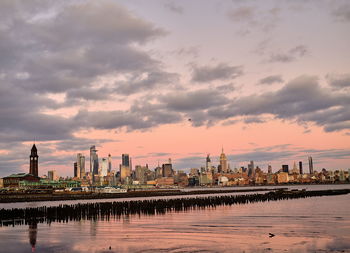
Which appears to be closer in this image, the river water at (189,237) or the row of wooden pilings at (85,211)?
the river water at (189,237)

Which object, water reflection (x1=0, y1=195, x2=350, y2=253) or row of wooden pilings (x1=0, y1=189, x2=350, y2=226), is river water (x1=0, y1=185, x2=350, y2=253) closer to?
water reflection (x1=0, y1=195, x2=350, y2=253)

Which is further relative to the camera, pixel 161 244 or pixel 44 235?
pixel 44 235

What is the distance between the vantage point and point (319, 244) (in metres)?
34.2

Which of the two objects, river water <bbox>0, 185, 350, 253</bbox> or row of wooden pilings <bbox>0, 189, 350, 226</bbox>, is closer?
river water <bbox>0, 185, 350, 253</bbox>

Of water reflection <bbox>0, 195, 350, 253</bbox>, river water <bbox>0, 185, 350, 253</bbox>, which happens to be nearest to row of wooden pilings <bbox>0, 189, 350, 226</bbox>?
water reflection <bbox>0, 195, 350, 253</bbox>

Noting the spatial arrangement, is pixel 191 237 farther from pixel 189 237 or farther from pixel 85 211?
pixel 85 211

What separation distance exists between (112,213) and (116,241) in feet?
120

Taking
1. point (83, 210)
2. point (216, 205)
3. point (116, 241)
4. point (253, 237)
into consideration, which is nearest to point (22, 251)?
point (116, 241)

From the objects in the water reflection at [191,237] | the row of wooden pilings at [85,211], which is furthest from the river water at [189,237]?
the row of wooden pilings at [85,211]

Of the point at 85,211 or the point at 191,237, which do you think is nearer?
the point at 191,237

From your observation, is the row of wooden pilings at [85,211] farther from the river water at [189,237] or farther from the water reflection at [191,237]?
the river water at [189,237]

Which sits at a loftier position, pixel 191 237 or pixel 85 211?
pixel 85 211

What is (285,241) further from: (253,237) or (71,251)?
(71,251)

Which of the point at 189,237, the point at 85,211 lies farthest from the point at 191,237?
the point at 85,211
